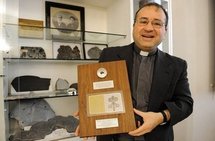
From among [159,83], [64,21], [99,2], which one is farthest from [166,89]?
[99,2]

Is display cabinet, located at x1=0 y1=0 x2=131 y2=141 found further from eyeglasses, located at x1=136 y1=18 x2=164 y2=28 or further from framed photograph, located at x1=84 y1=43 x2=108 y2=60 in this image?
eyeglasses, located at x1=136 y1=18 x2=164 y2=28

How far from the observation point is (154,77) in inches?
37.9

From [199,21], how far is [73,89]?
1694 millimetres

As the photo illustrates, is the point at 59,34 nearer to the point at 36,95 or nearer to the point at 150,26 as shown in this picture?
the point at 36,95

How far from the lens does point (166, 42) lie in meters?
2.06

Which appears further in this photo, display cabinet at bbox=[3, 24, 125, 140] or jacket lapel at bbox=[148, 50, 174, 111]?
display cabinet at bbox=[3, 24, 125, 140]

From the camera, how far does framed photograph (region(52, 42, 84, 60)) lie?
5.52 ft

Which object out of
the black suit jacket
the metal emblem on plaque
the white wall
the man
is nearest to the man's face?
the man

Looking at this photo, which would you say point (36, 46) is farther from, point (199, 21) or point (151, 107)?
point (199, 21)

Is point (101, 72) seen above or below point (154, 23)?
below

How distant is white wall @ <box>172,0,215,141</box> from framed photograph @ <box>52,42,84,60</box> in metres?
1.00

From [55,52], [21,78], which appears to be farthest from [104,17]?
[21,78]

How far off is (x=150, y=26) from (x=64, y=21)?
1.00 metres

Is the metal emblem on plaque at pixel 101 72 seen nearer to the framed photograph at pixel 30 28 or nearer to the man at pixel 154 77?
the man at pixel 154 77
